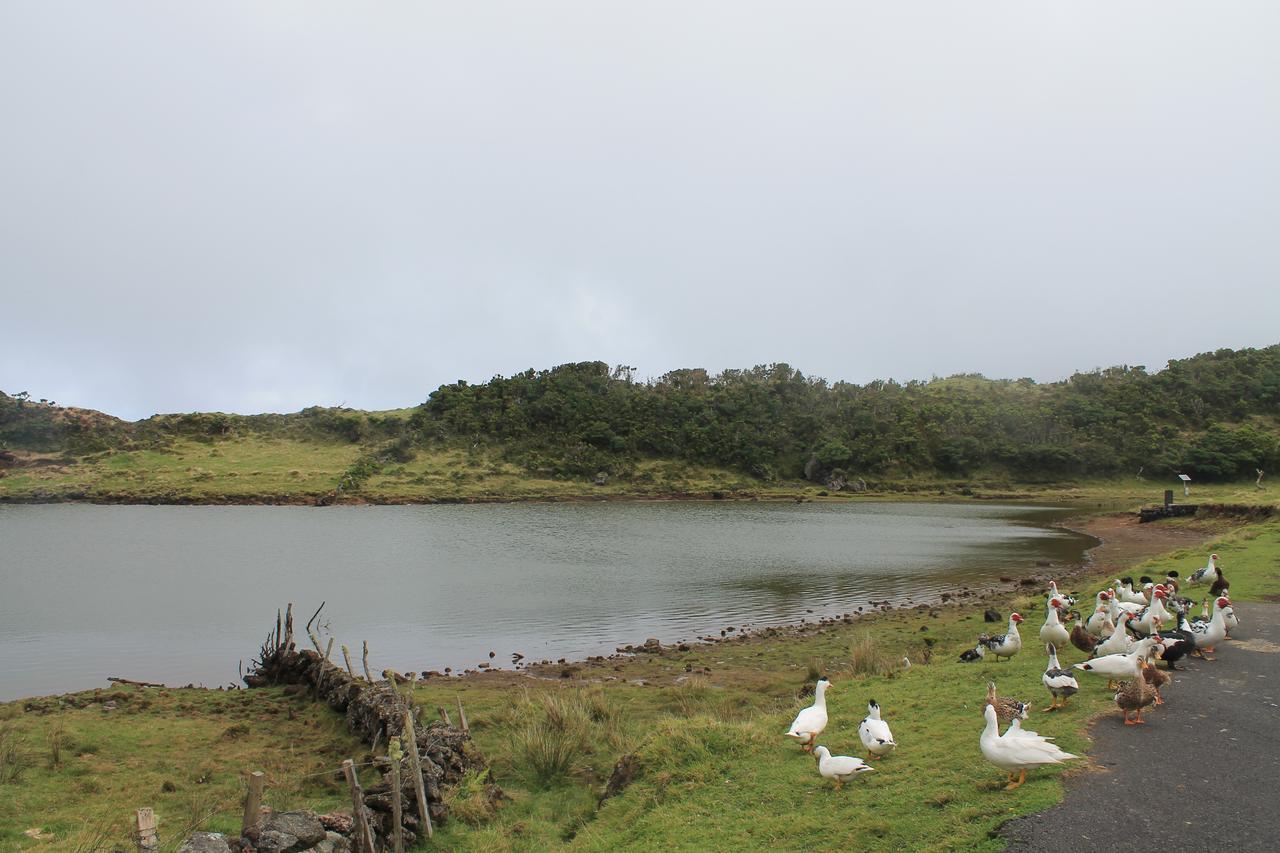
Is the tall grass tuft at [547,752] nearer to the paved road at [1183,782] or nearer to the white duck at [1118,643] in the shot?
the paved road at [1183,782]

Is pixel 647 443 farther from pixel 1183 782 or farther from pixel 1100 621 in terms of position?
pixel 1183 782

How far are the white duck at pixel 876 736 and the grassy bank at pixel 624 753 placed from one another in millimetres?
209

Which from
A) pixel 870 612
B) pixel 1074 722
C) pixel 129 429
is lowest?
pixel 870 612

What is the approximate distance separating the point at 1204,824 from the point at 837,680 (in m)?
8.16

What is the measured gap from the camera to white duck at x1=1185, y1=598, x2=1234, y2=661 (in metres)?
11.4

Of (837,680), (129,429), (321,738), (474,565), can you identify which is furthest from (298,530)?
(129,429)

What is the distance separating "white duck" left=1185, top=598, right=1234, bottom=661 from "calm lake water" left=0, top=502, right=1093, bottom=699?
43.0 ft

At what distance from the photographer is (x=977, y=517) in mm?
62906

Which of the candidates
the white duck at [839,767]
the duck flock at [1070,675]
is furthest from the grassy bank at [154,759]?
the duck flock at [1070,675]

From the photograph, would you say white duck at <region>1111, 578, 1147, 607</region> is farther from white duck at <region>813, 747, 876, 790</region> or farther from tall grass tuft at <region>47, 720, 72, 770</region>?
tall grass tuft at <region>47, 720, 72, 770</region>

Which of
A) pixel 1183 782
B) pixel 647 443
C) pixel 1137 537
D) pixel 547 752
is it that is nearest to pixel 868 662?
pixel 547 752

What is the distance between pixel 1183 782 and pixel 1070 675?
96.1 inches

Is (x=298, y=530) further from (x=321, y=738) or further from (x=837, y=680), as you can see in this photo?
(x=837, y=680)

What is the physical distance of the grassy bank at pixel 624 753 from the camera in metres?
7.43
